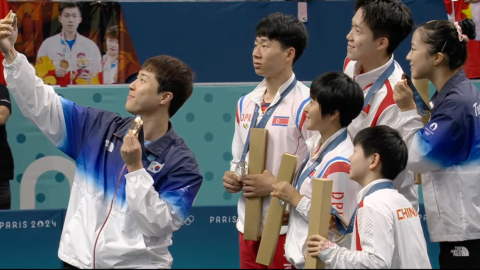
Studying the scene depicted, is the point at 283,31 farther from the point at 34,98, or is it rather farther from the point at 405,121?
the point at 34,98

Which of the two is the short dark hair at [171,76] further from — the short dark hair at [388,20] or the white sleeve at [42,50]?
the white sleeve at [42,50]

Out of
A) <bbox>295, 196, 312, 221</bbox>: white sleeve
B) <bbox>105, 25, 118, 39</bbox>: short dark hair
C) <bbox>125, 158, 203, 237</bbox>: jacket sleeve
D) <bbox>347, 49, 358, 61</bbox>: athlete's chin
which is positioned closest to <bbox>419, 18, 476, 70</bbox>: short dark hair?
<bbox>347, 49, 358, 61</bbox>: athlete's chin

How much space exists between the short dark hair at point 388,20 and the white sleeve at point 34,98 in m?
1.69

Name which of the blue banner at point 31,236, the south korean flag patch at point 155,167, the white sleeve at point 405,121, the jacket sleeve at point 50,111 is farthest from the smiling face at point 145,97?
the blue banner at point 31,236

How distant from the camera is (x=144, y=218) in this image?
3328mm

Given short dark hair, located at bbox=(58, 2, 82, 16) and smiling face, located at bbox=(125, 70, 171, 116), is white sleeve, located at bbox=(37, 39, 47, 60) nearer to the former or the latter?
short dark hair, located at bbox=(58, 2, 82, 16)

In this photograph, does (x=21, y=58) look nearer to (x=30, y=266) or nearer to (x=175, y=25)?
(x=30, y=266)

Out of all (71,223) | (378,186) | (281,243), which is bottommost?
(281,243)

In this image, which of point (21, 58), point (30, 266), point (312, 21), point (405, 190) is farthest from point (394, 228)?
point (312, 21)

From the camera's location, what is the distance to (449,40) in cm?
389

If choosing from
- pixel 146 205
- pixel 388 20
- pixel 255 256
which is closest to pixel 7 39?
pixel 146 205

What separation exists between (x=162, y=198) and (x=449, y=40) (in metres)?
1.65

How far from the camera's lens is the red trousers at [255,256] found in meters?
4.04

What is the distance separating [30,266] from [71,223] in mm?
2267
